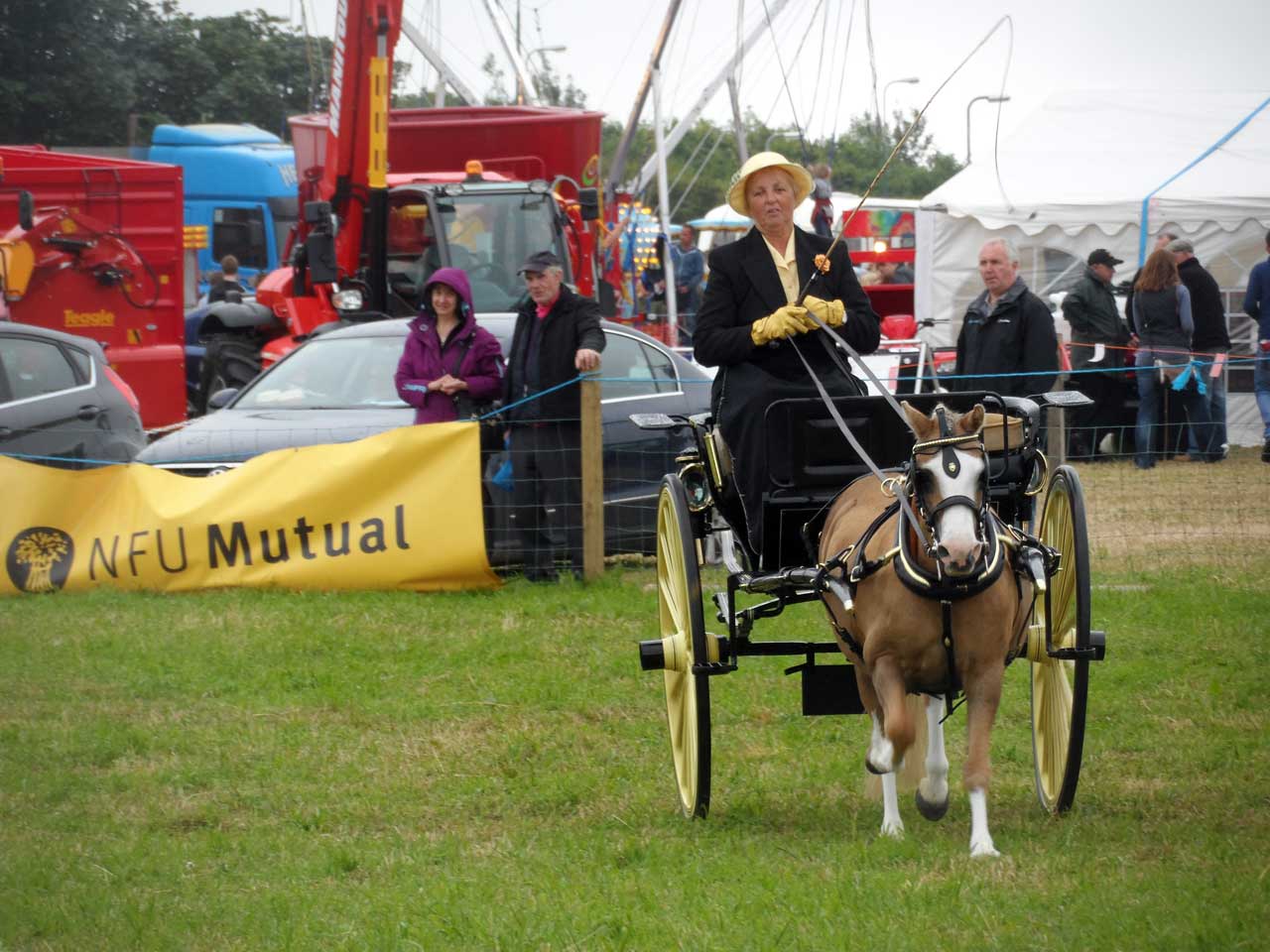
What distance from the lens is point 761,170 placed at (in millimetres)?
6262

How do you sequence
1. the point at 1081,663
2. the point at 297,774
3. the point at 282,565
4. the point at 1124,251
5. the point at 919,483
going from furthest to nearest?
1. the point at 1124,251
2. the point at 282,565
3. the point at 297,774
4. the point at 1081,663
5. the point at 919,483

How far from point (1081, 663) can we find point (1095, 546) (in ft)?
21.5

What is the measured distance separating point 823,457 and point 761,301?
0.74m

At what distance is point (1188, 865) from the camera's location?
506cm

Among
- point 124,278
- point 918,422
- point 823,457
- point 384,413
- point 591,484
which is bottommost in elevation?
point 591,484

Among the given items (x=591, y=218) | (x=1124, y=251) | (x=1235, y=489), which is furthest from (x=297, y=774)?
(x=1124, y=251)

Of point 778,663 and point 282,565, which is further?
point 282,565

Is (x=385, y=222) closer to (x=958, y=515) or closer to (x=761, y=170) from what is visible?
(x=761, y=170)

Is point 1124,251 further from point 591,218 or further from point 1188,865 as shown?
point 1188,865

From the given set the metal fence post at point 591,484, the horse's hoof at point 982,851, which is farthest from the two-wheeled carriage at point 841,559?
the metal fence post at point 591,484

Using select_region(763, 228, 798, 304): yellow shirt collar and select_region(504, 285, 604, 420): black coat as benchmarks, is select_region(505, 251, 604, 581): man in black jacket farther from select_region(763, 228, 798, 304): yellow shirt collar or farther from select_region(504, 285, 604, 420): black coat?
select_region(763, 228, 798, 304): yellow shirt collar

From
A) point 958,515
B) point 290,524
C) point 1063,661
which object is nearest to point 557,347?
point 290,524

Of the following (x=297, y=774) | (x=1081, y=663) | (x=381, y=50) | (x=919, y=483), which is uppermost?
(x=381, y=50)

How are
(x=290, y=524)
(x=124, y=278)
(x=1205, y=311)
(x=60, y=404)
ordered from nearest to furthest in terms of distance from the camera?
(x=290, y=524) → (x=60, y=404) → (x=1205, y=311) → (x=124, y=278)
